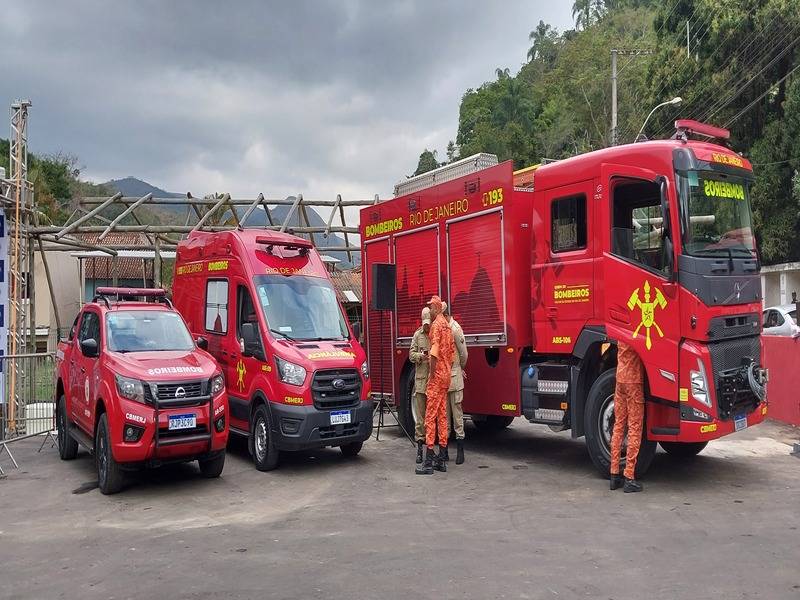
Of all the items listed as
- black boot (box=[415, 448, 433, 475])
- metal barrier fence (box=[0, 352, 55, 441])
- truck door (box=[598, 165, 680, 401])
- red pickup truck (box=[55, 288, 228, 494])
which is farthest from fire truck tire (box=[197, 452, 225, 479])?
truck door (box=[598, 165, 680, 401])

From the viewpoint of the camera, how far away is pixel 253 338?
955cm

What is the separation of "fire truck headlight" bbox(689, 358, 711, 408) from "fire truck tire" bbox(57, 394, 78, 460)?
7.89m

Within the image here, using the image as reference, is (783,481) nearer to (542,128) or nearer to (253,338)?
(253,338)

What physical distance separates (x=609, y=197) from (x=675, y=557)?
408cm

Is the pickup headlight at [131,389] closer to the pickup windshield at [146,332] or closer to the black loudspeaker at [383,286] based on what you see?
the pickup windshield at [146,332]

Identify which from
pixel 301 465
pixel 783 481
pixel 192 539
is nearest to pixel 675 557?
pixel 783 481

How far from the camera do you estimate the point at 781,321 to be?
17953 millimetres

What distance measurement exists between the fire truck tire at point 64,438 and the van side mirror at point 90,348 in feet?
6.47

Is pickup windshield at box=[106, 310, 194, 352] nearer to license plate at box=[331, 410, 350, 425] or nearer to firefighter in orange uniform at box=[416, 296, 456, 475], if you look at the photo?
license plate at box=[331, 410, 350, 425]

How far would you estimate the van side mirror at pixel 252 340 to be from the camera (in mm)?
9500

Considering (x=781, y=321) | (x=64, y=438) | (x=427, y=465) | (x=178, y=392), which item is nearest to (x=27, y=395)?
(x=64, y=438)

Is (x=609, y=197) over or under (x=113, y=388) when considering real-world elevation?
over

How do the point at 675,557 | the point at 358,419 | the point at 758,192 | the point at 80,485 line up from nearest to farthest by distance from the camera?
the point at 675,557 < the point at 80,485 < the point at 358,419 < the point at 758,192

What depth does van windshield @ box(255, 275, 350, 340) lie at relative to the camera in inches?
384
